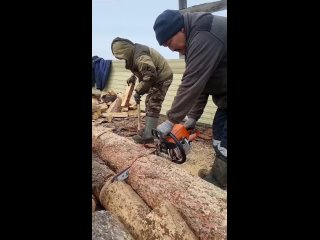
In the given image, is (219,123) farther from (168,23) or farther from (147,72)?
(147,72)

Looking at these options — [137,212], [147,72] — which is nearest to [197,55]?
[137,212]

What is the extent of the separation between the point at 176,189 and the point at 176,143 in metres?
0.42

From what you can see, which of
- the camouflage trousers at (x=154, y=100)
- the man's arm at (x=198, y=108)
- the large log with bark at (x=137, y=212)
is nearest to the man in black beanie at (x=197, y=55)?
the man's arm at (x=198, y=108)

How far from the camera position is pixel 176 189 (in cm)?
181

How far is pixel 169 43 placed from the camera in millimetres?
2145

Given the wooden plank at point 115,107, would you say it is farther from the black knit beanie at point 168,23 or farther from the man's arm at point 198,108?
the black knit beanie at point 168,23

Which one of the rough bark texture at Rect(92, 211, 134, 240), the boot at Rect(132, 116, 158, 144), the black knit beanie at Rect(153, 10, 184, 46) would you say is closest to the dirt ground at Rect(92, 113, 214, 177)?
the boot at Rect(132, 116, 158, 144)

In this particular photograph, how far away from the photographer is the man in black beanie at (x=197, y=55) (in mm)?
1889

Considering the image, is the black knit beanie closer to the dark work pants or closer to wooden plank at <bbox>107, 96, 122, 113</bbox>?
the dark work pants

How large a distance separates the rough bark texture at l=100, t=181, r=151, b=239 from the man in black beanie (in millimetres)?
516
